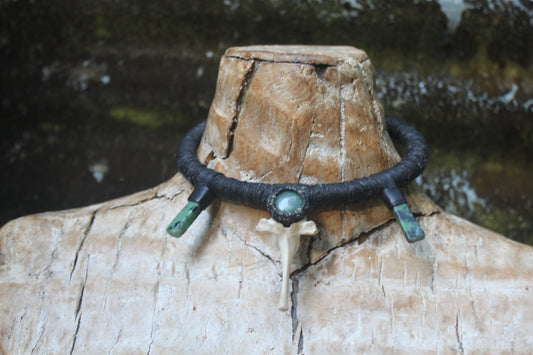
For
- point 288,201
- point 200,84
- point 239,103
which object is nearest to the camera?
point 288,201

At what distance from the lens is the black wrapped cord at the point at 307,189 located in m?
0.77

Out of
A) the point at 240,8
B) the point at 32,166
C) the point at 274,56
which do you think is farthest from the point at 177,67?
the point at 274,56

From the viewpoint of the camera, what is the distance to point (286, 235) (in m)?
0.77

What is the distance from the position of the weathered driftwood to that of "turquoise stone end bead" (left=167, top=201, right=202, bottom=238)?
0.22ft

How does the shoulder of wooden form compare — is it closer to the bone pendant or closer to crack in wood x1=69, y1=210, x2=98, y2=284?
the bone pendant

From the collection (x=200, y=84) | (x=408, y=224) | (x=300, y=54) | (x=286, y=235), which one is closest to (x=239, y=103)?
(x=300, y=54)

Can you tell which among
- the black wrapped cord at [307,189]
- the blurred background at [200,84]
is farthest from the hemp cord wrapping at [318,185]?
the blurred background at [200,84]

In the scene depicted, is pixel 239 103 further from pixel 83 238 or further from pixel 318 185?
pixel 83 238

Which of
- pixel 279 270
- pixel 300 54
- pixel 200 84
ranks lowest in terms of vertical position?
pixel 200 84

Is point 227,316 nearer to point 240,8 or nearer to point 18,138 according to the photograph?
point 240,8

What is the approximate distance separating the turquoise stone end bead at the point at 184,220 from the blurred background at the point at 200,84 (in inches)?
30.8

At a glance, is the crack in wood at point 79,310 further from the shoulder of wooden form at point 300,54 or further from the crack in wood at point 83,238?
the shoulder of wooden form at point 300,54

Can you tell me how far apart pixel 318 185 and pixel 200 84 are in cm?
87

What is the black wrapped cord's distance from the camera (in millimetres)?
770
